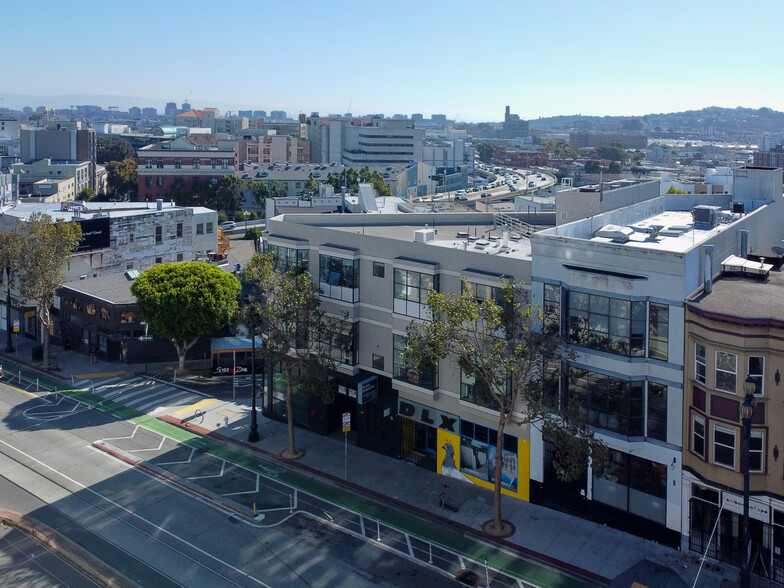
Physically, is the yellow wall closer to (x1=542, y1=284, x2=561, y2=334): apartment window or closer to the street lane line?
(x1=542, y1=284, x2=561, y2=334): apartment window

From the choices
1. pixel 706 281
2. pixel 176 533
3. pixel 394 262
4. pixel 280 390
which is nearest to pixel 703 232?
pixel 706 281

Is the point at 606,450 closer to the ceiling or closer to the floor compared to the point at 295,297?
closer to the floor

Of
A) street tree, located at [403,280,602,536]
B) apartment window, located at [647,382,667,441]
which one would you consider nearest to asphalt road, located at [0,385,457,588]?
street tree, located at [403,280,602,536]

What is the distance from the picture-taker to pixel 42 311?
52.9 m

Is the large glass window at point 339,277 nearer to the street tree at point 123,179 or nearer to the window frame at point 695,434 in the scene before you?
the window frame at point 695,434

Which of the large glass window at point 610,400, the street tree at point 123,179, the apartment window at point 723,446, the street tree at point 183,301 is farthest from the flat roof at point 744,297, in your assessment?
the street tree at point 123,179

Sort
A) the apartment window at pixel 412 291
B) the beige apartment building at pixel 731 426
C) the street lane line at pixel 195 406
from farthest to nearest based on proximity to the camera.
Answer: the street lane line at pixel 195 406 < the apartment window at pixel 412 291 < the beige apartment building at pixel 731 426

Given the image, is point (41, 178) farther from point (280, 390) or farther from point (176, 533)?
point (176, 533)

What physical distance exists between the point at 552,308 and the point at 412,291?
7588mm

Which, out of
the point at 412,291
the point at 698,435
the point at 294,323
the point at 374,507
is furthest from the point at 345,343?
the point at 698,435

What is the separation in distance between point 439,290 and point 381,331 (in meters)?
4.35

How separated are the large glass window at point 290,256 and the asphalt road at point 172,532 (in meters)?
11.5

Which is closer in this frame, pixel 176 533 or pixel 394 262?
pixel 176 533

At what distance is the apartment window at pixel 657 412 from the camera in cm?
2764
